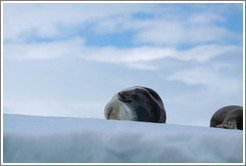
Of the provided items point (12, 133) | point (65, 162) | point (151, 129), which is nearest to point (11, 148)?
point (12, 133)

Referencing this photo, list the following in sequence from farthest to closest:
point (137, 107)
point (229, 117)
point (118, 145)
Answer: point (229, 117)
point (137, 107)
point (118, 145)

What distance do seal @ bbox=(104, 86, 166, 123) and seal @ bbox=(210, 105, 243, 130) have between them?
38.4 inches

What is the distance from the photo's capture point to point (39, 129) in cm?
319

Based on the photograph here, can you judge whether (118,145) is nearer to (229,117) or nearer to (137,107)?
(137,107)

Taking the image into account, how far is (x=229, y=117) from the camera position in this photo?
7453 millimetres

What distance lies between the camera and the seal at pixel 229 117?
721cm

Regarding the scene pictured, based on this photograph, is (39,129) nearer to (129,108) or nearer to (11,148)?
(11,148)

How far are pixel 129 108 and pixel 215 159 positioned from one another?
4458 mm

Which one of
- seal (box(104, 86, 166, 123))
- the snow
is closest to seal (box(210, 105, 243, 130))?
seal (box(104, 86, 166, 123))

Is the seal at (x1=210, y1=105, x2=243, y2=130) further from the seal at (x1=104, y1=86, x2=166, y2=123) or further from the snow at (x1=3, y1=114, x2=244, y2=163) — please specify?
the snow at (x1=3, y1=114, x2=244, y2=163)

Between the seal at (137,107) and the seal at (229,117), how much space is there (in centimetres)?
97

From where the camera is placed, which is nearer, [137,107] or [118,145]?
[118,145]

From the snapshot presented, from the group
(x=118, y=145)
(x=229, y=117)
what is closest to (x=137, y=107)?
(x=229, y=117)

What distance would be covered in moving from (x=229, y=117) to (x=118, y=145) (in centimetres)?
484
